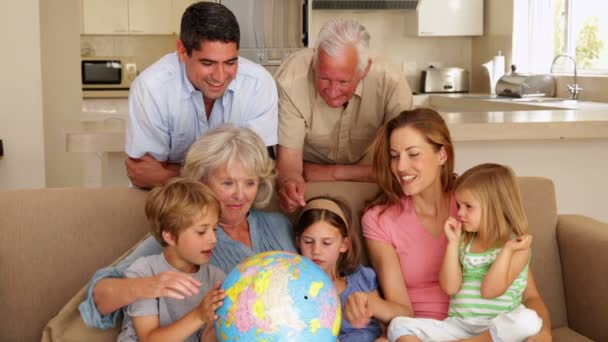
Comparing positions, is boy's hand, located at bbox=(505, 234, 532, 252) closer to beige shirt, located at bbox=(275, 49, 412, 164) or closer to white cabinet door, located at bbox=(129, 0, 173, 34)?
beige shirt, located at bbox=(275, 49, 412, 164)

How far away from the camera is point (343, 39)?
281 centimetres

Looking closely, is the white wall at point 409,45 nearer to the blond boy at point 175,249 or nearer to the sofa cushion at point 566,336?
the sofa cushion at point 566,336

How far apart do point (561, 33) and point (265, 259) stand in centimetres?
545

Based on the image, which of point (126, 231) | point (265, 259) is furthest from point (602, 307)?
point (126, 231)

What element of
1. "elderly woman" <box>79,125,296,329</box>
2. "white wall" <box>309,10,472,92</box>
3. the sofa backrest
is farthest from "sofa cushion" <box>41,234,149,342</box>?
"white wall" <box>309,10,472,92</box>

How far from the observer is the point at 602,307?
8.79 ft

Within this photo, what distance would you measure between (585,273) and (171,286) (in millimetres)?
1440

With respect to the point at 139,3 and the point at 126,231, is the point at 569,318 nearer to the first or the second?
the point at 126,231

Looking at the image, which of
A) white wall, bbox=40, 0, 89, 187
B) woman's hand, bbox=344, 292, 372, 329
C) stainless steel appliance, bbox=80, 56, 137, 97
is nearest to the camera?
woman's hand, bbox=344, 292, 372, 329

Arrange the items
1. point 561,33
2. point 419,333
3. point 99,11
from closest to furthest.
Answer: point 419,333
point 561,33
point 99,11

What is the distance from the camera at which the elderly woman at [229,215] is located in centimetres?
224

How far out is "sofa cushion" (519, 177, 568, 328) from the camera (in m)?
2.84

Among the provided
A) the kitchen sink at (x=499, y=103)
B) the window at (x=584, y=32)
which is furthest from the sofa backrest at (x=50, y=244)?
the window at (x=584, y=32)

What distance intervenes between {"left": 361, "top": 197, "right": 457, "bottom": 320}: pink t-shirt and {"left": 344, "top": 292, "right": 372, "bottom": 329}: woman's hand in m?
0.26
